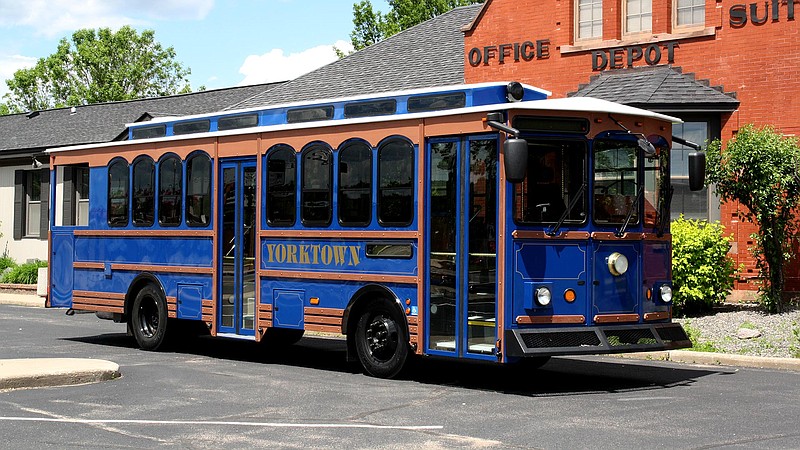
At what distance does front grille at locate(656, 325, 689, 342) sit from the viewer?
1258cm

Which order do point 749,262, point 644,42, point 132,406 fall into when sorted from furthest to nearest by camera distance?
1. point 644,42
2. point 749,262
3. point 132,406

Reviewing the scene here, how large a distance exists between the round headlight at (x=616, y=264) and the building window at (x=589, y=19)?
10728 mm

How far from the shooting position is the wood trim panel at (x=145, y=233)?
51.5 feet

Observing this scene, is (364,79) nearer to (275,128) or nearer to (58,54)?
(275,128)

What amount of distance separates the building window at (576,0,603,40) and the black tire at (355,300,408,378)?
10942 mm

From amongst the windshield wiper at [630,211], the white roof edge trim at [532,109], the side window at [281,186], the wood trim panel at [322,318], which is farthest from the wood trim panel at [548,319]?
the side window at [281,186]

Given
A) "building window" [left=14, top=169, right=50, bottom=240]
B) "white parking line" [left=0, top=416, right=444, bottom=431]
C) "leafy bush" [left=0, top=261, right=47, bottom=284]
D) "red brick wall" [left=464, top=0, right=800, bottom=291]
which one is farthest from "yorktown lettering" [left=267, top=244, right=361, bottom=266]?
"building window" [left=14, top=169, right=50, bottom=240]

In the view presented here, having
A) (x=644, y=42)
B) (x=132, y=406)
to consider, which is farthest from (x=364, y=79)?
(x=132, y=406)

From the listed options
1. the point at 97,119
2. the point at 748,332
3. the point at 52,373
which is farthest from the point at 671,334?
the point at 97,119

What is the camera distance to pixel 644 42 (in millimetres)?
21234

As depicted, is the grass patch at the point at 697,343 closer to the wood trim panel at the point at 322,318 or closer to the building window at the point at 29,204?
the wood trim panel at the point at 322,318

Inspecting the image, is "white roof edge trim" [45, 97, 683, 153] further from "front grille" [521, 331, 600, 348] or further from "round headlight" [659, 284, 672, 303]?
"front grille" [521, 331, 600, 348]

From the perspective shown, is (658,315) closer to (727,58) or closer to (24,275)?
(727,58)

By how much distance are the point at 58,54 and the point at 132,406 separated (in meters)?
62.7
